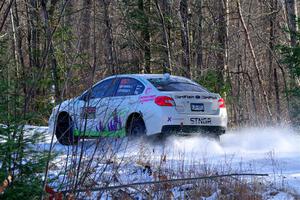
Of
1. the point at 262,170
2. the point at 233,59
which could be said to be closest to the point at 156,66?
the point at 233,59

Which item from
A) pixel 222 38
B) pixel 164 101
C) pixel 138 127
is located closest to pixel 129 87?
pixel 138 127

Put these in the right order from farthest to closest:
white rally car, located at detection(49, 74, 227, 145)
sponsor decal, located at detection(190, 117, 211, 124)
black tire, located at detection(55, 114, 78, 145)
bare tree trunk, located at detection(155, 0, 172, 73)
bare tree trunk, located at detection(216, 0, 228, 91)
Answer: bare tree trunk, located at detection(216, 0, 228, 91) < bare tree trunk, located at detection(155, 0, 172, 73) < sponsor decal, located at detection(190, 117, 211, 124) < white rally car, located at detection(49, 74, 227, 145) < black tire, located at detection(55, 114, 78, 145)

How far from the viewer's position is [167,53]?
2609 cm

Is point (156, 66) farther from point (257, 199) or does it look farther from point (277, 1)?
point (257, 199)

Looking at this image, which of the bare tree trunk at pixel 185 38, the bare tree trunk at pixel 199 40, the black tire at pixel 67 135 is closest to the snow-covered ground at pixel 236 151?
the black tire at pixel 67 135

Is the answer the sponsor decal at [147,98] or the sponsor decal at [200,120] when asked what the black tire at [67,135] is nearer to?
the sponsor decal at [147,98]

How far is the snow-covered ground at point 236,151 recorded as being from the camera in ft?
31.1

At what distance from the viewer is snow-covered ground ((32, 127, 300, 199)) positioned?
947 centimetres

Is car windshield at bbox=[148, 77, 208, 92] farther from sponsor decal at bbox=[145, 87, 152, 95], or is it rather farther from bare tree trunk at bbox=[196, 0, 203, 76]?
bare tree trunk at bbox=[196, 0, 203, 76]

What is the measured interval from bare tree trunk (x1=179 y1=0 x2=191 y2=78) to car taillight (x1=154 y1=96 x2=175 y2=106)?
11247mm

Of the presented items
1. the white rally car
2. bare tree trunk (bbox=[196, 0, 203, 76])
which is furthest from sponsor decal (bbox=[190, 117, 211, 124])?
bare tree trunk (bbox=[196, 0, 203, 76])

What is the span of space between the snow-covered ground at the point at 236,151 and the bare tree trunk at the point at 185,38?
8.20m

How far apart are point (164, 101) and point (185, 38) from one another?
1254cm

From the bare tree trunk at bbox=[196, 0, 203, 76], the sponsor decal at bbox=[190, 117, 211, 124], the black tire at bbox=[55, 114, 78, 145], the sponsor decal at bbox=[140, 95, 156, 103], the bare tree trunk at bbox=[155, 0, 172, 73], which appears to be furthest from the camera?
the bare tree trunk at bbox=[196, 0, 203, 76]
